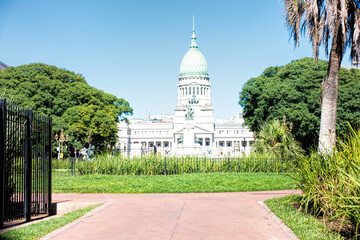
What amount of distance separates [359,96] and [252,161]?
18825mm

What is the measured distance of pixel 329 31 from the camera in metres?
13.0

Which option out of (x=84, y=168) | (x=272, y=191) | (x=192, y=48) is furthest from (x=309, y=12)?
(x=192, y=48)

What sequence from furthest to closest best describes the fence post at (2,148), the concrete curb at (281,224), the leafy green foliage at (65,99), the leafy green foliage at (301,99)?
the leafy green foliage at (65,99) → the leafy green foliage at (301,99) → the fence post at (2,148) → the concrete curb at (281,224)

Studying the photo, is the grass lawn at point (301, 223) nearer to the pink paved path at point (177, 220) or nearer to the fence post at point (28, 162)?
the pink paved path at point (177, 220)

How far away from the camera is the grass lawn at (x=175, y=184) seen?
14602mm

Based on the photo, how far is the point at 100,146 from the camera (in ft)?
155

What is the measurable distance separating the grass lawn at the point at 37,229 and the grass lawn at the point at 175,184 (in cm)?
582

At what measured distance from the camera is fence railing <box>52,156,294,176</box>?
20.7 metres

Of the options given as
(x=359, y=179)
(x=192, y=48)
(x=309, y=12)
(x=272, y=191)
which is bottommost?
(x=272, y=191)

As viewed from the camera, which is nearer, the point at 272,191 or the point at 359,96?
the point at 272,191

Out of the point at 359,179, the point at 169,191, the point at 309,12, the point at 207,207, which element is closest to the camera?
the point at 359,179

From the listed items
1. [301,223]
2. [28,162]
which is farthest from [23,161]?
[301,223]

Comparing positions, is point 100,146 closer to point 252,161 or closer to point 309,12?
point 252,161

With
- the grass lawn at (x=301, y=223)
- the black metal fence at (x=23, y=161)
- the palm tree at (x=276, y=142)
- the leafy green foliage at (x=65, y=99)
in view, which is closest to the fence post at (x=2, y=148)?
the black metal fence at (x=23, y=161)
